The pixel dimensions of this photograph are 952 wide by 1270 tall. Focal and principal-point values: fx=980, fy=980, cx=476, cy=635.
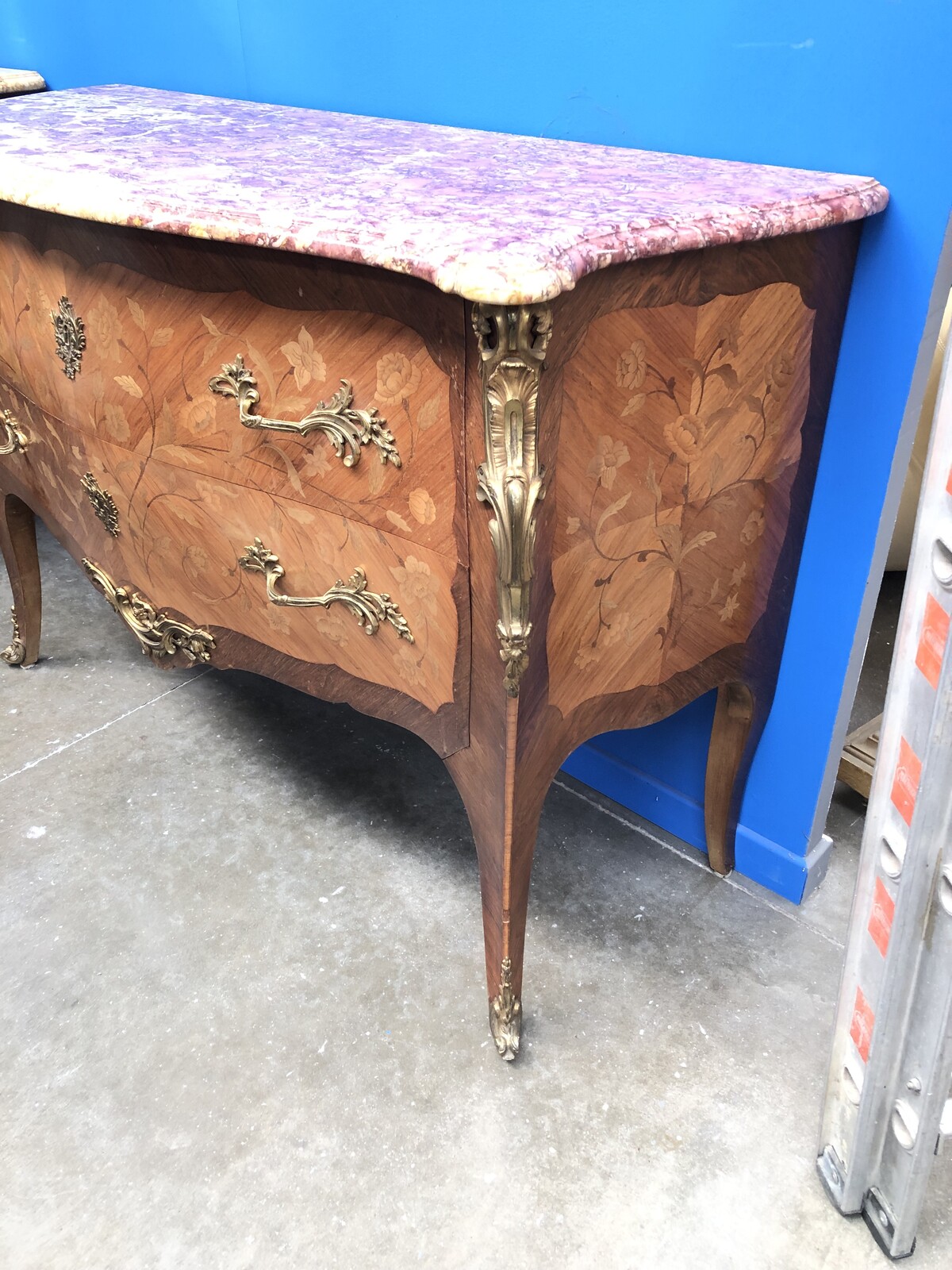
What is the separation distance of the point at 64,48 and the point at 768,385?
1.77m

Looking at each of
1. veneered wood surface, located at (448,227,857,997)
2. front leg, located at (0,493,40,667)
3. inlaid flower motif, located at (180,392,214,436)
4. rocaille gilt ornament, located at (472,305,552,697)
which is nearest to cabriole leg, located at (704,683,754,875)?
veneered wood surface, located at (448,227,857,997)

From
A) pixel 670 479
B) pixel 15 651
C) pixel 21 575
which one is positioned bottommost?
pixel 15 651

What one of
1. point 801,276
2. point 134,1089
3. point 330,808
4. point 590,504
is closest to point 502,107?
point 801,276

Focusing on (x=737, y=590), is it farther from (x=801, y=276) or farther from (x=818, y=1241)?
(x=818, y=1241)

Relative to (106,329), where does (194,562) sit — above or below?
below

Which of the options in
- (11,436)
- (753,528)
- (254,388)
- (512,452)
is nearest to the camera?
(512,452)

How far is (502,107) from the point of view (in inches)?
52.1

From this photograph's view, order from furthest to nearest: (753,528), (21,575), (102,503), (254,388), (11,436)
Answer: (21,575), (11,436), (102,503), (753,528), (254,388)

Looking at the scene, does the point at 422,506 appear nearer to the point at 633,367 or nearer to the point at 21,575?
the point at 633,367

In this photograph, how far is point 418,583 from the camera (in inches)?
40.8

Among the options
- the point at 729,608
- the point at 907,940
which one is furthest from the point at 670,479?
the point at 907,940

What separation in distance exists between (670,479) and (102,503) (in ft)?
2.72

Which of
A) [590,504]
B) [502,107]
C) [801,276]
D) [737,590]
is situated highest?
[502,107]

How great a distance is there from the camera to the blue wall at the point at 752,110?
3.35 ft
